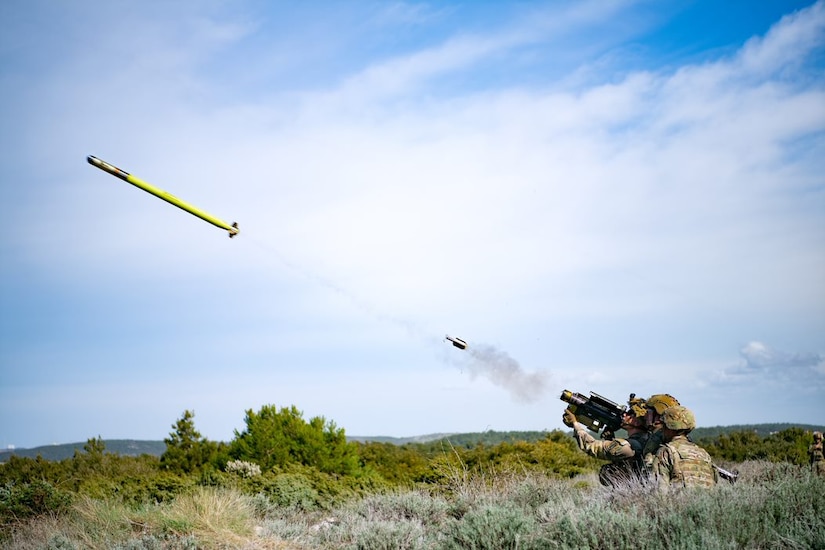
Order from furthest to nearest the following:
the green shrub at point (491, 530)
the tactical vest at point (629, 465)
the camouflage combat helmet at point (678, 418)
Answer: the tactical vest at point (629, 465), the camouflage combat helmet at point (678, 418), the green shrub at point (491, 530)

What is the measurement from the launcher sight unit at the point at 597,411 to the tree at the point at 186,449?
18.8 m

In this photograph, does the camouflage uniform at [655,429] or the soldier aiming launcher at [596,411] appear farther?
the soldier aiming launcher at [596,411]

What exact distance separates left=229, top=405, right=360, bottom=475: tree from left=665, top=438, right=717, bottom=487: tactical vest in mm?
14391

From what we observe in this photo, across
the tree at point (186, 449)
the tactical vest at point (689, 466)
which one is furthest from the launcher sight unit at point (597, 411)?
the tree at point (186, 449)

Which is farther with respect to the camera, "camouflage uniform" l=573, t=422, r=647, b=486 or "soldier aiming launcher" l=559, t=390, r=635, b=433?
"soldier aiming launcher" l=559, t=390, r=635, b=433

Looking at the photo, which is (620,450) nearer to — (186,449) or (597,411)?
(597,411)

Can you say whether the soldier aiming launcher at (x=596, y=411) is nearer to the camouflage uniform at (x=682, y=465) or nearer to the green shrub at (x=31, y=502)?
the camouflage uniform at (x=682, y=465)

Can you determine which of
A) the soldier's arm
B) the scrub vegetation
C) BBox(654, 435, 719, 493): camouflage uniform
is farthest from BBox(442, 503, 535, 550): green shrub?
BBox(654, 435, 719, 493): camouflage uniform

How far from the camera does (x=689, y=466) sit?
9.38 meters

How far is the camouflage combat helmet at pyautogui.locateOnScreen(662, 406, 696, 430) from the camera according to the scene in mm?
9555

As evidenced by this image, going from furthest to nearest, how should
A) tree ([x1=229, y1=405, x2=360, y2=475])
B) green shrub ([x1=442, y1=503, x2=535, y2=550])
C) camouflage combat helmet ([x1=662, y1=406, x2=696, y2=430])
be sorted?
tree ([x1=229, y1=405, x2=360, y2=475]) → camouflage combat helmet ([x1=662, y1=406, x2=696, y2=430]) → green shrub ([x1=442, y1=503, x2=535, y2=550])

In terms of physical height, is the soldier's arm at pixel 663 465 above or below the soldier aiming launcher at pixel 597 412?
below

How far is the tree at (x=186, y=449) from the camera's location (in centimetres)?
2700

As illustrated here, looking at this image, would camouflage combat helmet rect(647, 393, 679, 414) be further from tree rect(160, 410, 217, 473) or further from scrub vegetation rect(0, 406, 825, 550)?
tree rect(160, 410, 217, 473)
